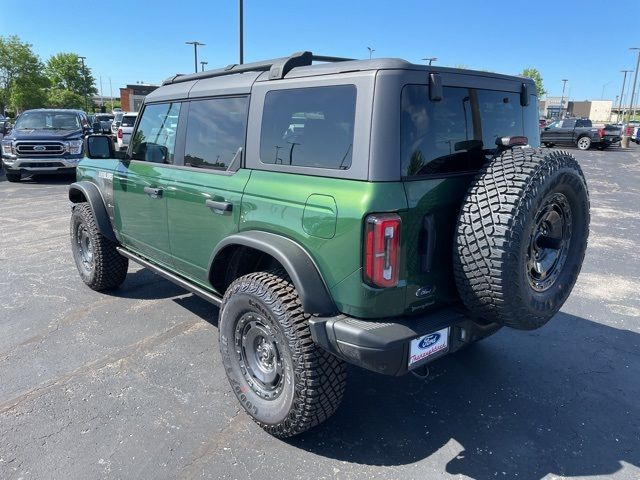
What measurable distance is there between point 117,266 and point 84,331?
892 millimetres

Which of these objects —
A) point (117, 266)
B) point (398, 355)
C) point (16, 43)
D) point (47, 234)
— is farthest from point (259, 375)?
point (16, 43)

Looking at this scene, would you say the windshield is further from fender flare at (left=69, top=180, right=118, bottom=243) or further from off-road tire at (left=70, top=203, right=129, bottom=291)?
fender flare at (left=69, top=180, right=118, bottom=243)

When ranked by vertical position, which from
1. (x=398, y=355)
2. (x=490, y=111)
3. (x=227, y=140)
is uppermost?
(x=490, y=111)

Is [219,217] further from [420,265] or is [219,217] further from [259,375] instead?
[420,265]

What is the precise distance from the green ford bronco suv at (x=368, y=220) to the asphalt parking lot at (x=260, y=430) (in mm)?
298

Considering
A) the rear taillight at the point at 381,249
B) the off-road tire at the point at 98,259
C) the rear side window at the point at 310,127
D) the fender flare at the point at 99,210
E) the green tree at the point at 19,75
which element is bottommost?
the off-road tire at the point at 98,259

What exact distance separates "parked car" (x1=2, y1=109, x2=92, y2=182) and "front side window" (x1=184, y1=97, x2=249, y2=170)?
1005cm

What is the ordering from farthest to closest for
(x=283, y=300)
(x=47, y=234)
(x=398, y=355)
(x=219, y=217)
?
1. (x=47, y=234)
2. (x=219, y=217)
3. (x=283, y=300)
4. (x=398, y=355)

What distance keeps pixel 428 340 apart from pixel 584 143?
93.0ft

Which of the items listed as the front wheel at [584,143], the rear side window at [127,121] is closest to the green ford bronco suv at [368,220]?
the rear side window at [127,121]

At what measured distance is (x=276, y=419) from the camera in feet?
8.60

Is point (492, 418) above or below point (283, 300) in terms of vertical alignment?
below

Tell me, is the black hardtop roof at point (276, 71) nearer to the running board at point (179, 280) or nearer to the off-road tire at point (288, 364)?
the off-road tire at point (288, 364)

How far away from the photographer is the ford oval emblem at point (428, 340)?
7.64ft
